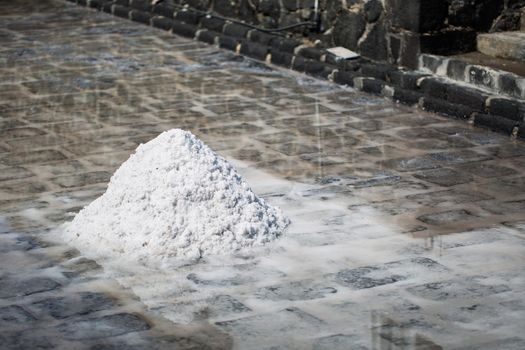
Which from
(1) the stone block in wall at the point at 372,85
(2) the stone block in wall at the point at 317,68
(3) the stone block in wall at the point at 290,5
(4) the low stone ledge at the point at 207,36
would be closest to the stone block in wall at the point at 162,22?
(4) the low stone ledge at the point at 207,36

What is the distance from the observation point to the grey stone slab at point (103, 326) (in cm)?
455

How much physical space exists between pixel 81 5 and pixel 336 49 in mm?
5132

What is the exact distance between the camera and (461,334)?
14.7ft

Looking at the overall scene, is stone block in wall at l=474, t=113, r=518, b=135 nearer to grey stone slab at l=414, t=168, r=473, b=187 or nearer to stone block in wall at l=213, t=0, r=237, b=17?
grey stone slab at l=414, t=168, r=473, b=187

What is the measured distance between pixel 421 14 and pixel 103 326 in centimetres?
545

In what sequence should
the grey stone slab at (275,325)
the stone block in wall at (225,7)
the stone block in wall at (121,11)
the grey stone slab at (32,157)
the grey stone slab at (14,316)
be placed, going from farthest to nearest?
the stone block in wall at (121,11), the stone block in wall at (225,7), the grey stone slab at (32,157), the grey stone slab at (14,316), the grey stone slab at (275,325)

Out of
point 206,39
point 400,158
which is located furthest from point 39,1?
point 400,158

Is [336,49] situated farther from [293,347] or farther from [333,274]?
[293,347]

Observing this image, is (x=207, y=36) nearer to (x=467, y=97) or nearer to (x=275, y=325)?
(x=467, y=97)

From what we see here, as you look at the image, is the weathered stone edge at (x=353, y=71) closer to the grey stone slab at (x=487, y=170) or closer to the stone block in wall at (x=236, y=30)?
the stone block in wall at (x=236, y=30)

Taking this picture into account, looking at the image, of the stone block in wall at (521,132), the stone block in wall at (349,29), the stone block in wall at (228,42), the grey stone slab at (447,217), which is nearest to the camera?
the grey stone slab at (447,217)

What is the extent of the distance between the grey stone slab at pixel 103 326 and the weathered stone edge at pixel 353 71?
4.00 m

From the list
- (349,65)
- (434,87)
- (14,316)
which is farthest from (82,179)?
(349,65)

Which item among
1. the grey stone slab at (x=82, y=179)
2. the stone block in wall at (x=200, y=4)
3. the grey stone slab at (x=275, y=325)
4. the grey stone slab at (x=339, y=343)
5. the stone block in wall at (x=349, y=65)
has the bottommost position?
the grey stone slab at (x=82, y=179)
